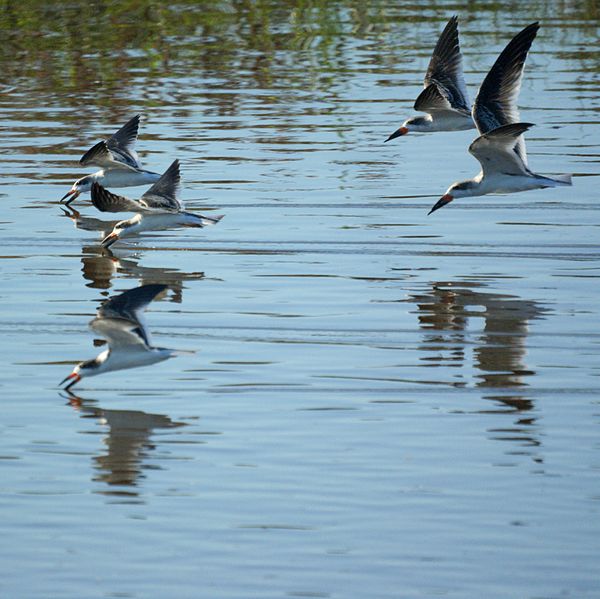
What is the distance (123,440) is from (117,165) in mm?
7069

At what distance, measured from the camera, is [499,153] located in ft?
40.7

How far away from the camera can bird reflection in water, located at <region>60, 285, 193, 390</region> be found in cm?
806

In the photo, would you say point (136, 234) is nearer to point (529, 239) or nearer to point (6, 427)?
point (529, 239)

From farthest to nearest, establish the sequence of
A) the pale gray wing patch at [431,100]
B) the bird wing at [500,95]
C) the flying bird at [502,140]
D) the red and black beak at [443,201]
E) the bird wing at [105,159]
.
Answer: the pale gray wing patch at [431,100]
the bird wing at [105,159]
the bird wing at [500,95]
the red and black beak at [443,201]
the flying bird at [502,140]

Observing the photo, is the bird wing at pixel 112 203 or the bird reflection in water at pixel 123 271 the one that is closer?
the bird reflection in water at pixel 123 271

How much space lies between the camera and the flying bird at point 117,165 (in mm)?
14172

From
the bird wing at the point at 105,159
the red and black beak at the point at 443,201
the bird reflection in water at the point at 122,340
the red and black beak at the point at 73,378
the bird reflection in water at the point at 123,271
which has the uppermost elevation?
the bird reflection in water at the point at 122,340

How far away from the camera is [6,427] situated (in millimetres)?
7914

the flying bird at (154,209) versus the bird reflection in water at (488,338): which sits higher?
the flying bird at (154,209)

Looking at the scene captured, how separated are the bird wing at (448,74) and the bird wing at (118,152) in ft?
9.37

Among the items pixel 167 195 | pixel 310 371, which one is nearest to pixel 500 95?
pixel 167 195

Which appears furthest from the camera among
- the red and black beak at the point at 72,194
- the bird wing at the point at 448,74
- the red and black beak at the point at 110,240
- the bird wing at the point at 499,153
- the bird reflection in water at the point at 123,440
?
the bird wing at the point at 448,74

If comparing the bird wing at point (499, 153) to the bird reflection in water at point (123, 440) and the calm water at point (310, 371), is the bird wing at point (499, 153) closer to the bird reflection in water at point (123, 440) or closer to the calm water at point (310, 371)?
the calm water at point (310, 371)

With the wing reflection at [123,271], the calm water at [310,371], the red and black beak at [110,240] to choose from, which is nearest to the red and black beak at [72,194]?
the calm water at [310,371]
